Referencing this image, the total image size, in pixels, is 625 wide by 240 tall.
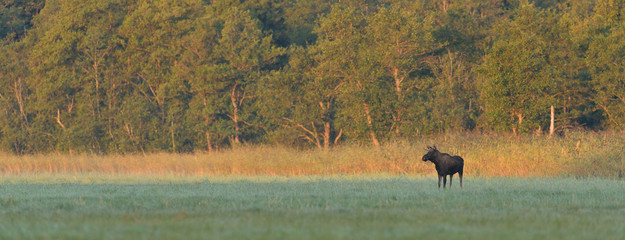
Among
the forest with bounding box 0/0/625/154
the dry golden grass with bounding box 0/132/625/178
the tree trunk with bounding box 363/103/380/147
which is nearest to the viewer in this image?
the dry golden grass with bounding box 0/132/625/178

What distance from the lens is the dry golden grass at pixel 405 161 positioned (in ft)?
90.2

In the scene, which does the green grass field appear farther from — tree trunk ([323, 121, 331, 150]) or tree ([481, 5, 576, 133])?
tree trunk ([323, 121, 331, 150])

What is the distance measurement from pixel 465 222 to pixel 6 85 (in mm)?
58282

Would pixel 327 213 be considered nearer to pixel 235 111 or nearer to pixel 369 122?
pixel 369 122

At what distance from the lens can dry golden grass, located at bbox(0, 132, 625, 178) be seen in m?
27.5

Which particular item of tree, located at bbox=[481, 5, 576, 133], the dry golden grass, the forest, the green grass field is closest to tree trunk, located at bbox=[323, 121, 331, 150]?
the forest

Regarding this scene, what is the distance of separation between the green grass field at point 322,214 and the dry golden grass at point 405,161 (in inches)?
363

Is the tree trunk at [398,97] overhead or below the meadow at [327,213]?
below

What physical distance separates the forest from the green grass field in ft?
89.7

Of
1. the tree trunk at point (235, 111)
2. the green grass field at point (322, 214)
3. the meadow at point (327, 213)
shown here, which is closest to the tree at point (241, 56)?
the tree trunk at point (235, 111)

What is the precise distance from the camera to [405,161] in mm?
30578

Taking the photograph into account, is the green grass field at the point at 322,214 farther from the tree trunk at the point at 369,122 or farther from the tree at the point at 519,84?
the tree trunk at the point at 369,122

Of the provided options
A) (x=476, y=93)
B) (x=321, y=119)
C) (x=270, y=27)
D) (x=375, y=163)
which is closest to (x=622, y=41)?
(x=476, y=93)

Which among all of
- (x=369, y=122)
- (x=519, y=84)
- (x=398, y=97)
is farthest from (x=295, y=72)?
(x=519, y=84)
